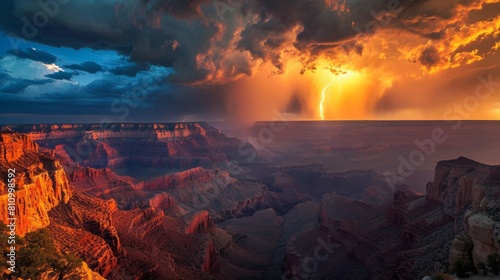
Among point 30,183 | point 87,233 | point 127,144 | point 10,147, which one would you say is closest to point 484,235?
point 87,233

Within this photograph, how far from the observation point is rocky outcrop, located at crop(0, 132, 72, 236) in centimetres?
2621

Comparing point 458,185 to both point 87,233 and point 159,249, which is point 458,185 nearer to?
point 159,249

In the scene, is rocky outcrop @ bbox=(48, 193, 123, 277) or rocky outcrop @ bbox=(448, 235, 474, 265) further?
rocky outcrop @ bbox=(48, 193, 123, 277)

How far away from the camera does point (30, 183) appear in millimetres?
29375

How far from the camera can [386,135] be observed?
197000mm

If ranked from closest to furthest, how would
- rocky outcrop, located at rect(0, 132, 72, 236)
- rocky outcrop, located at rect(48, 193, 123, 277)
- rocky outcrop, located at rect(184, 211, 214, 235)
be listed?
1. rocky outcrop, located at rect(0, 132, 72, 236)
2. rocky outcrop, located at rect(48, 193, 123, 277)
3. rocky outcrop, located at rect(184, 211, 214, 235)

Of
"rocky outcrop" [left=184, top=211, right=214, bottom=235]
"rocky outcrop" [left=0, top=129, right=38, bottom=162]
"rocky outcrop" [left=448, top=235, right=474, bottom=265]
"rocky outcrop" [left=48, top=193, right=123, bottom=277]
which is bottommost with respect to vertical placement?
"rocky outcrop" [left=184, top=211, right=214, bottom=235]

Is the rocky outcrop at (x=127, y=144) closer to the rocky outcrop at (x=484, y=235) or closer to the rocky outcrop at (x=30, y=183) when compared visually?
the rocky outcrop at (x=30, y=183)

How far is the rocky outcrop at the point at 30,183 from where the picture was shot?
86.0 feet

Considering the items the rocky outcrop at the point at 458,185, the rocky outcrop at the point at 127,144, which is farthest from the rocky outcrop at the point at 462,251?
the rocky outcrop at the point at 127,144

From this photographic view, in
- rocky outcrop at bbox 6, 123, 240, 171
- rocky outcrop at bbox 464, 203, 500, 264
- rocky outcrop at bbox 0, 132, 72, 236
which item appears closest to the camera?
rocky outcrop at bbox 464, 203, 500, 264

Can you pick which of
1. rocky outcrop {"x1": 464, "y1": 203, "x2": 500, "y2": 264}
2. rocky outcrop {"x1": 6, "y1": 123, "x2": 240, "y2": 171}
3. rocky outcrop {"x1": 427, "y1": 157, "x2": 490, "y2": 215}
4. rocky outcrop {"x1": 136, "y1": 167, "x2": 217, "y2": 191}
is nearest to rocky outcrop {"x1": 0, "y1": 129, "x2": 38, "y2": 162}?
rocky outcrop {"x1": 464, "y1": 203, "x2": 500, "y2": 264}

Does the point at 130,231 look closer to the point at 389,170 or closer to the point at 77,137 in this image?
the point at 389,170

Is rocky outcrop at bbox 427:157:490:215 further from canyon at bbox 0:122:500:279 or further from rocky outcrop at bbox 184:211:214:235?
rocky outcrop at bbox 184:211:214:235
